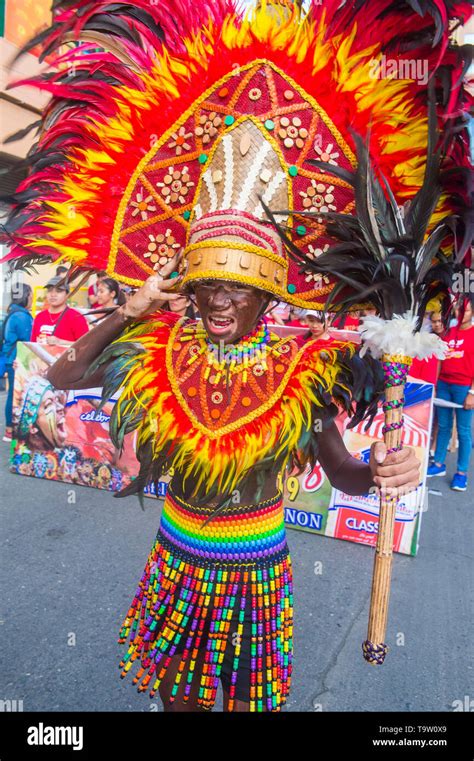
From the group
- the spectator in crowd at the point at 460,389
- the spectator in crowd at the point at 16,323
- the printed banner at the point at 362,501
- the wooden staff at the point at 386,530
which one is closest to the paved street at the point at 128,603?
the printed banner at the point at 362,501

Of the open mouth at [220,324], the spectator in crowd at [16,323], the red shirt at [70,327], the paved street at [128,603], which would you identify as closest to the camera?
the open mouth at [220,324]

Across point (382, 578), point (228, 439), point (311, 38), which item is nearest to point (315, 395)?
point (228, 439)

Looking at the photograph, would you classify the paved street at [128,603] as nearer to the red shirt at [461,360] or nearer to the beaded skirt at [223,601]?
the beaded skirt at [223,601]

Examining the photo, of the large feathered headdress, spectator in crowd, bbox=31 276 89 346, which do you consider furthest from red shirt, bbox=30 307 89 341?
the large feathered headdress

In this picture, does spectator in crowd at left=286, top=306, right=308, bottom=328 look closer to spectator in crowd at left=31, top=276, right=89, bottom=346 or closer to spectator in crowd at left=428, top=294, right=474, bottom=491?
spectator in crowd at left=428, top=294, right=474, bottom=491

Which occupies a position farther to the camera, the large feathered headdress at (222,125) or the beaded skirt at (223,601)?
the beaded skirt at (223,601)

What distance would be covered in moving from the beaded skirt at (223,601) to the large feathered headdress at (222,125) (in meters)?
0.72

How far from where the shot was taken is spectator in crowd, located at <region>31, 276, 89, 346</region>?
4629 mm

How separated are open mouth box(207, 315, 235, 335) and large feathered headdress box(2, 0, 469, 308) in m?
0.13

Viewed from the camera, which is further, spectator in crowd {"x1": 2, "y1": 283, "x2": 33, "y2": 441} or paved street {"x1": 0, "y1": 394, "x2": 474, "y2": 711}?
spectator in crowd {"x1": 2, "y1": 283, "x2": 33, "y2": 441}

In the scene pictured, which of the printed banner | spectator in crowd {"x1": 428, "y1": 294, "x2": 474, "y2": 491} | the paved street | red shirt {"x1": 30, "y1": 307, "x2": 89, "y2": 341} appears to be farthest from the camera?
spectator in crowd {"x1": 428, "y1": 294, "x2": 474, "y2": 491}

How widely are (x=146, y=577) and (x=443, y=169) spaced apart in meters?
1.52

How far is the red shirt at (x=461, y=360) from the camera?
17.2 ft

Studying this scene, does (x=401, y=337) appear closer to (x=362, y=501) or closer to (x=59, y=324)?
(x=362, y=501)
